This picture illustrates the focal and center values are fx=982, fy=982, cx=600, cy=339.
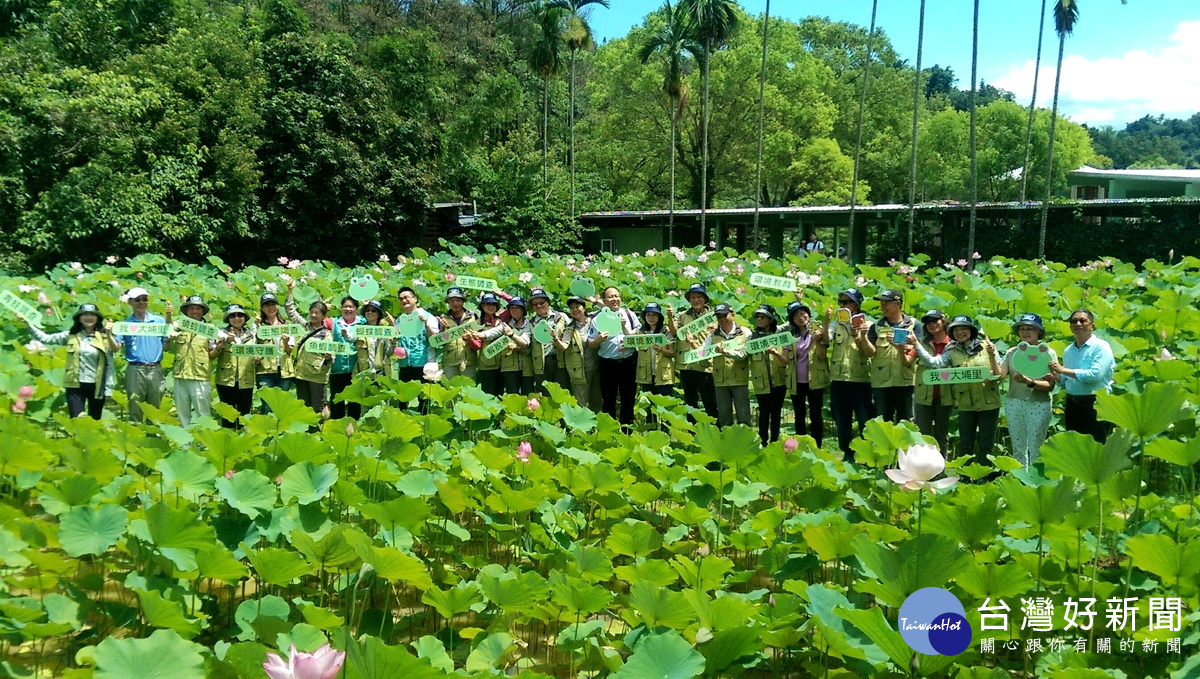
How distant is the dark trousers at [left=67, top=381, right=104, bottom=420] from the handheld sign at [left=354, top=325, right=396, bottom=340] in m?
1.79

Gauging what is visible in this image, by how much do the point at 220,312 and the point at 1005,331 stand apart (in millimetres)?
7387

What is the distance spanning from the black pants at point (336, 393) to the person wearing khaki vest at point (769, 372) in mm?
2899

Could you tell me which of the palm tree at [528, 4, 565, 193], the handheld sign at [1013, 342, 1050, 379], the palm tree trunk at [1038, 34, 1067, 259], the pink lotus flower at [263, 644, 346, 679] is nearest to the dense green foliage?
the palm tree at [528, 4, 565, 193]

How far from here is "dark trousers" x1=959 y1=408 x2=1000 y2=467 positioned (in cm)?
604

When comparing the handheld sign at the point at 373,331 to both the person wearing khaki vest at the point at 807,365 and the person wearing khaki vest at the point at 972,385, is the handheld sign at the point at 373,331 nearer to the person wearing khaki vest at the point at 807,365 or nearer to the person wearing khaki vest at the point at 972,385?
the person wearing khaki vest at the point at 807,365

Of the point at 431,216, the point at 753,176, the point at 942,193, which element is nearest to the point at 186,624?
the point at 431,216

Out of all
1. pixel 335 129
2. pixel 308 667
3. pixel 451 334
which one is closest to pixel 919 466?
pixel 308 667

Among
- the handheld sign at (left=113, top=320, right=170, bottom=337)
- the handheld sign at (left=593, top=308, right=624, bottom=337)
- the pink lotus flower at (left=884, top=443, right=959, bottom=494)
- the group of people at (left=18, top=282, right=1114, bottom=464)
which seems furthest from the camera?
the handheld sign at (left=593, top=308, right=624, bottom=337)

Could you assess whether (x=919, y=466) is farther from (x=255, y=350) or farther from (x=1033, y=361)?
(x=255, y=350)

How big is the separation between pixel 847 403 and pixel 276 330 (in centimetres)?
394

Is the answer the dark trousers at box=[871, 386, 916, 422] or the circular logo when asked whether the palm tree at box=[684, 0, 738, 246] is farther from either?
the circular logo

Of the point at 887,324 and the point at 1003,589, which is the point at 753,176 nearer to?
the point at 887,324

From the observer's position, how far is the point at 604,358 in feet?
23.9

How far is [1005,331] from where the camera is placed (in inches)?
262
